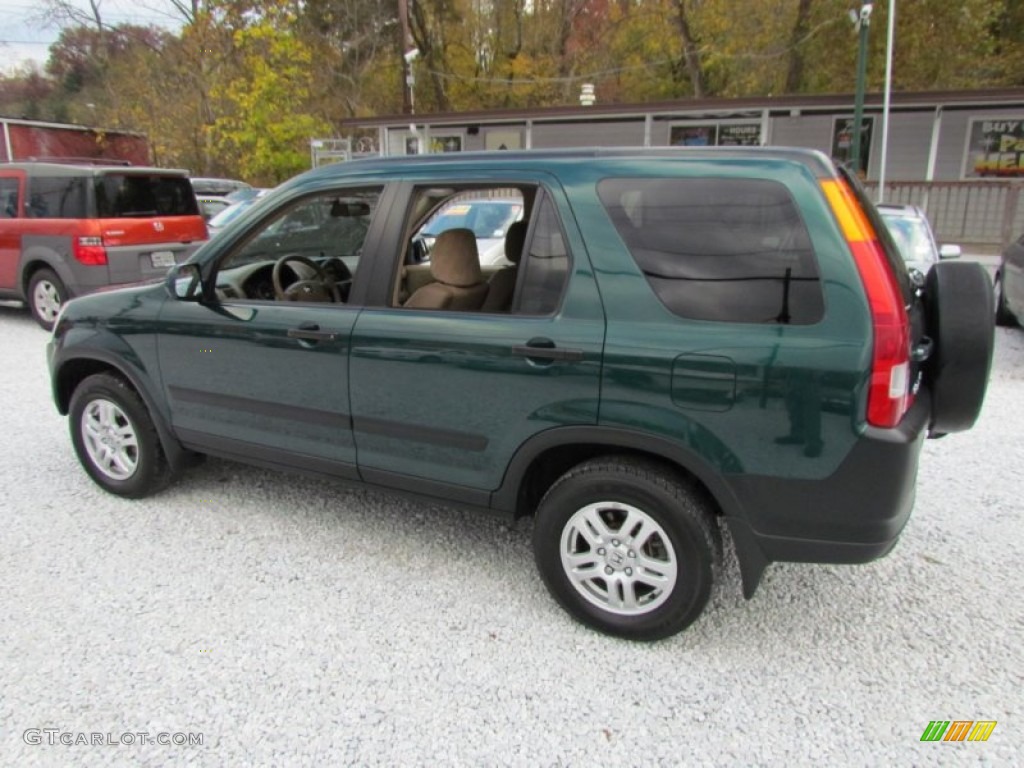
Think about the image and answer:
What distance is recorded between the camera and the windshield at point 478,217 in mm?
7406

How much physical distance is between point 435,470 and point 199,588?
118cm

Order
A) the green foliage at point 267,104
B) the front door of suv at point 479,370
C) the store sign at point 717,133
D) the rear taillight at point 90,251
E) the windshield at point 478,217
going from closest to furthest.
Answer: the front door of suv at point 479,370 → the windshield at point 478,217 → the rear taillight at point 90,251 → the store sign at point 717,133 → the green foliage at point 267,104

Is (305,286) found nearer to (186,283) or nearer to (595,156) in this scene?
(186,283)

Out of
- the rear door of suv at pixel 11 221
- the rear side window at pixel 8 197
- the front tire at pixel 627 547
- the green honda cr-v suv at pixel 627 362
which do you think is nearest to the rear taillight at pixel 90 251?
the rear door of suv at pixel 11 221

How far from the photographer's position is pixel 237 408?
3352 millimetres

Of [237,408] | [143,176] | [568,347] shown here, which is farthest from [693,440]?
[143,176]

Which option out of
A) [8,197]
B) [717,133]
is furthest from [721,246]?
[717,133]

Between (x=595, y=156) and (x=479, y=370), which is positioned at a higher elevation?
(x=595, y=156)

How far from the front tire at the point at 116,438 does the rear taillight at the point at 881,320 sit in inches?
133

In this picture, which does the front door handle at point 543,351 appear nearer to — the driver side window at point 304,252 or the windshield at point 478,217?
the driver side window at point 304,252

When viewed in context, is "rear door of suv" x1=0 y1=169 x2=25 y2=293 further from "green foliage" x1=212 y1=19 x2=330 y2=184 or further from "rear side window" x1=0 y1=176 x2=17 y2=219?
"green foliage" x1=212 y1=19 x2=330 y2=184

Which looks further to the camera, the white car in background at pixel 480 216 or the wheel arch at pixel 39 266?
the wheel arch at pixel 39 266

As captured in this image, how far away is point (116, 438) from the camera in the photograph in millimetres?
3793

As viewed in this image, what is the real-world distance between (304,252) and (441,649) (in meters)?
2.56
